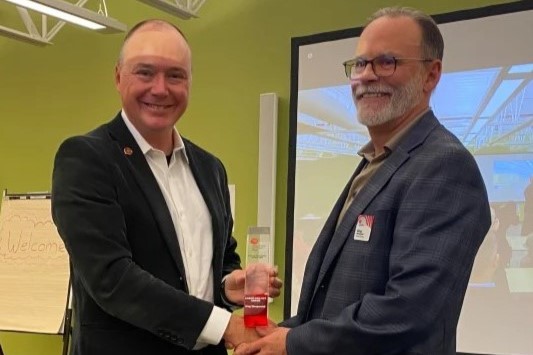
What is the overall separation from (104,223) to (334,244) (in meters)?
0.57

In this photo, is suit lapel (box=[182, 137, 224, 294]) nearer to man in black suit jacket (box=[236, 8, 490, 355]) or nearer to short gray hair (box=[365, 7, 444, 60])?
man in black suit jacket (box=[236, 8, 490, 355])

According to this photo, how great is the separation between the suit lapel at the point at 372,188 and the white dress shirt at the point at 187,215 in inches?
14.4

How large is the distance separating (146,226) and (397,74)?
0.77 metres

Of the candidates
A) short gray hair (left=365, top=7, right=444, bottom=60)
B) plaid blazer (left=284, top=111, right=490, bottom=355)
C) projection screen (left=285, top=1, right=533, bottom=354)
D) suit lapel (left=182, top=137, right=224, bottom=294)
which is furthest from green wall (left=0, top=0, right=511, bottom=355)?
plaid blazer (left=284, top=111, right=490, bottom=355)

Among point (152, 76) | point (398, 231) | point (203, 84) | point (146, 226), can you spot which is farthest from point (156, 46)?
point (203, 84)

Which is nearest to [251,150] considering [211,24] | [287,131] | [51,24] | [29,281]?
[287,131]

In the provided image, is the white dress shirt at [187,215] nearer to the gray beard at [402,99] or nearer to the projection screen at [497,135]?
the gray beard at [402,99]

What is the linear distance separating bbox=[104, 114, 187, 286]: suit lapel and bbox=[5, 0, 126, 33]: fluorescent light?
2309 millimetres

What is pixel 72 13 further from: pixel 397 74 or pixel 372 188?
pixel 372 188

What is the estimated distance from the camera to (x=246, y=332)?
171cm

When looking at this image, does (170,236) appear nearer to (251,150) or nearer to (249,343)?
(249,343)

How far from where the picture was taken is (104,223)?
1617 mm

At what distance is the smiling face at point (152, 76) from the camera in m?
1.83

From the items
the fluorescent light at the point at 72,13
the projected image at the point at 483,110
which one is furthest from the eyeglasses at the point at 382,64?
the fluorescent light at the point at 72,13
